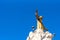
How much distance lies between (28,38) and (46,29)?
94.4 inches

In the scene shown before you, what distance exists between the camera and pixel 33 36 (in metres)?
44.0

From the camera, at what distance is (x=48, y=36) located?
4381 cm

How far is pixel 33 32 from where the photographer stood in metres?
44.3

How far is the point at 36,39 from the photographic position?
43.6 m

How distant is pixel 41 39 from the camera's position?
43.7 m

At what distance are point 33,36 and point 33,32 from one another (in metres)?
0.53

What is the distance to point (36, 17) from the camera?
4412 cm

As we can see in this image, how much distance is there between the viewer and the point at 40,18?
44.3 meters

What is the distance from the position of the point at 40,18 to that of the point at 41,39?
2466mm

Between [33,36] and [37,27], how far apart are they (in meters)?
1.31

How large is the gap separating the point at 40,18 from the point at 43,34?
1888 mm

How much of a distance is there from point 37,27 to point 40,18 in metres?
1.15

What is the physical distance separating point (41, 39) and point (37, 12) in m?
3.10

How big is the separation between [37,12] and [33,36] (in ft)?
9.42
